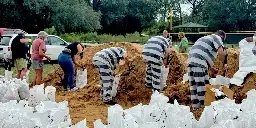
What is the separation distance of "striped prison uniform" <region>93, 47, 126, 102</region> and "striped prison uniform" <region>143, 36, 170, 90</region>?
61 cm

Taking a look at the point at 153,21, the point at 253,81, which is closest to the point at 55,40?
the point at 253,81

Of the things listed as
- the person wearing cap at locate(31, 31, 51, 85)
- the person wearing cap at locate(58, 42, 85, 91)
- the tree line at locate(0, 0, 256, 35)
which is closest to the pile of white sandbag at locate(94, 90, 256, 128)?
the person wearing cap at locate(58, 42, 85, 91)

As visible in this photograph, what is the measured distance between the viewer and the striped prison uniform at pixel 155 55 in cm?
962

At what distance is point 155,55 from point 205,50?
6.49ft

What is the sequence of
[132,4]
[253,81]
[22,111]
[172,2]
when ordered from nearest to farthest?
[22,111] → [253,81] → [132,4] → [172,2]

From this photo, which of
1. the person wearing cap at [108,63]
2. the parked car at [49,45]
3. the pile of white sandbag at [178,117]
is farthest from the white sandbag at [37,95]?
the parked car at [49,45]

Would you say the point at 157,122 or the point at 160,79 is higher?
→ the point at 157,122

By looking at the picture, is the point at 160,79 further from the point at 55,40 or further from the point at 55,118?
the point at 55,40

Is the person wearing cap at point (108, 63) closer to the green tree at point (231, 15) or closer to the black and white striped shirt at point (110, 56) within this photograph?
the black and white striped shirt at point (110, 56)

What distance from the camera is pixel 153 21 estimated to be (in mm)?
55750

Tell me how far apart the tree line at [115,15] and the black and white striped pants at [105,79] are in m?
28.5

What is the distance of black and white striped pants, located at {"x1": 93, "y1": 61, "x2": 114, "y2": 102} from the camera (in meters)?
9.47

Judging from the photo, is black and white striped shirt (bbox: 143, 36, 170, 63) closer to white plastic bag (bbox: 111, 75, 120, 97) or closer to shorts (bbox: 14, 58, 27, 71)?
white plastic bag (bbox: 111, 75, 120, 97)

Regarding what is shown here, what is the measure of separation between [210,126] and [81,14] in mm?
38500
